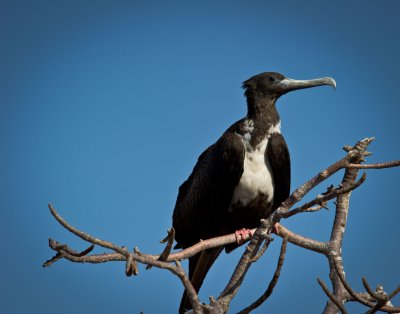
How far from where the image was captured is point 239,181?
20.4 ft

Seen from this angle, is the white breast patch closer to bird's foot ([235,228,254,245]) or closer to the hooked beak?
bird's foot ([235,228,254,245])

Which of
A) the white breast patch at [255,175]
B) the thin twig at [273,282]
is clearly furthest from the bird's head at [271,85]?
the thin twig at [273,282]

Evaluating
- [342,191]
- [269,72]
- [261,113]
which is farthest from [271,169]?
[342,191]

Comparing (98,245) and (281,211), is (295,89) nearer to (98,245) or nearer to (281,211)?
(281,211)

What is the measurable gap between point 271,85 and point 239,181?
116 cm

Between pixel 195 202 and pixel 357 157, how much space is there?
8.27 ft

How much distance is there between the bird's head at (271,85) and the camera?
6691 mm

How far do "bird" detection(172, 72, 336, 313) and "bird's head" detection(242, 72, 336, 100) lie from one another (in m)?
0.02

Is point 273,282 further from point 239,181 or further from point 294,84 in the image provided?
point 294,84

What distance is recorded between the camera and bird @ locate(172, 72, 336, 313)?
20.3ft

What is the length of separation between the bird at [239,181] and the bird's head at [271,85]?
2 cm

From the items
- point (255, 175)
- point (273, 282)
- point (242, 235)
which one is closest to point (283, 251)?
point (273, 282)

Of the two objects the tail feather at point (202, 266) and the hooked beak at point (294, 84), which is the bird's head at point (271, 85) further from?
the tail feather at point (202, 266)

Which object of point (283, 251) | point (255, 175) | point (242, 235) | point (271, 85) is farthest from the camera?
point (271, 85)
